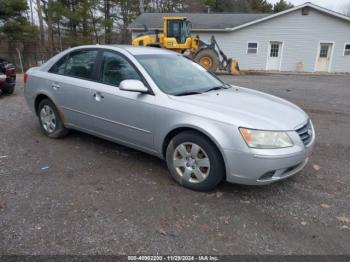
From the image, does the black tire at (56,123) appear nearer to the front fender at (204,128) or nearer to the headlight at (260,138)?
the front fender at (204,128)

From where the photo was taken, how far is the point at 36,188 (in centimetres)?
342

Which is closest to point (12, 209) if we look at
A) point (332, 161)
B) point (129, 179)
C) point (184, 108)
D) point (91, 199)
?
point (91, 199)

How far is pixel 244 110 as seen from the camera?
3244 millimetres

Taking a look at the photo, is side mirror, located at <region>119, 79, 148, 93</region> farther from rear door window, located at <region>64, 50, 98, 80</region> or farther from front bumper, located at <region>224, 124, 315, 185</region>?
front bumper, located at <region>224, 124, 315, 185</region>

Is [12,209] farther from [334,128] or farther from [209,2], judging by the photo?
[209,2]

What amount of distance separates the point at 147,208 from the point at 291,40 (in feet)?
70.8

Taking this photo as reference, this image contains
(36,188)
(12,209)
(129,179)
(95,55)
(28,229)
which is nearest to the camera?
(28,229)

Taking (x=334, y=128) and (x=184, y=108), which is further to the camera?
(x=334, y=128)

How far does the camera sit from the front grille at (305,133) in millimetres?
3245

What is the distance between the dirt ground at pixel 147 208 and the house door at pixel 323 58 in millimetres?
19551

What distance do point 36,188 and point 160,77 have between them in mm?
2004

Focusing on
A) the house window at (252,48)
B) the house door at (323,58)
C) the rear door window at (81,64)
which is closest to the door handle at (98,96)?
the rear door window at (81,64)

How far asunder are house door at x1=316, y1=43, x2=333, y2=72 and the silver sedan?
66.2 feet

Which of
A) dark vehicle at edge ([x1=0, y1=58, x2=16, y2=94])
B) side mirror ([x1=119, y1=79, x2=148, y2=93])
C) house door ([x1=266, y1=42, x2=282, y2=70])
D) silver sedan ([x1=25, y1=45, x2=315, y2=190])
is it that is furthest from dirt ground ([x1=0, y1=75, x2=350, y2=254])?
house door ([x1=266, y1=42, x2=282, y2=70])
